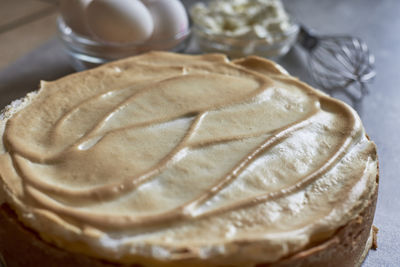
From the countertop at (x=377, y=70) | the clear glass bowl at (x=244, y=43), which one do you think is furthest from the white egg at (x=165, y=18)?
the countertop at (x=377, y=70)

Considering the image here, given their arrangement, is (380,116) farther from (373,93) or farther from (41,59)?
(41,59)

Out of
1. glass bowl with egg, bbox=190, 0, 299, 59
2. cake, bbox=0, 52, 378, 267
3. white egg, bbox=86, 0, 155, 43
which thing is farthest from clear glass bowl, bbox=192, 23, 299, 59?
cake, bbox=0, 52, 378, 267

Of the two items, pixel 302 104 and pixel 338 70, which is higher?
pixel 302 104

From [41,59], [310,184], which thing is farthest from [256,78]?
[41,59]

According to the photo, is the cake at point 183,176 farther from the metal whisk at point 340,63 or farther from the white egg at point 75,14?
the metal whisk at point 340,63

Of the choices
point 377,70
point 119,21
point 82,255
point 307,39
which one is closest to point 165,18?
point 119,21

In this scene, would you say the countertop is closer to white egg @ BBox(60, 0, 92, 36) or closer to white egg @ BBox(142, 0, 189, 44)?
white egg @ BBox(60, 0, 92, 36)
